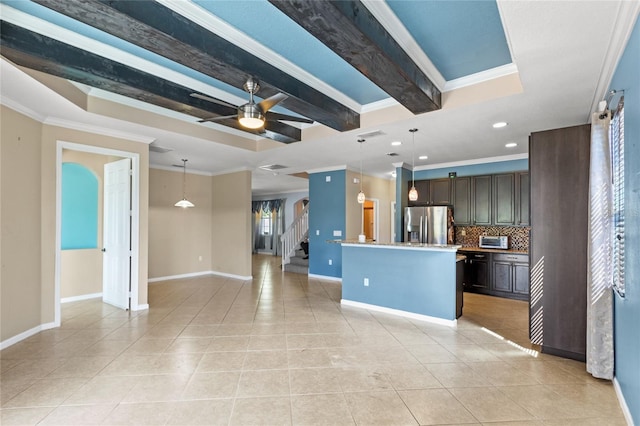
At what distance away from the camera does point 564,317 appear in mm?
3221

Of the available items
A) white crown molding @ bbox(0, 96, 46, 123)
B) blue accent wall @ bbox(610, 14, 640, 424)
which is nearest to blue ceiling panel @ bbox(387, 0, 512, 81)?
blue accent wall @ bbox(610, 14, 640, 424)

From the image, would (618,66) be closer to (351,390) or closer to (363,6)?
(363,6)

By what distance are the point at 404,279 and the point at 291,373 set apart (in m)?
2.42

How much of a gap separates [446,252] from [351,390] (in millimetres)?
2489

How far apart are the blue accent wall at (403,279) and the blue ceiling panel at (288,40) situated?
242 centimetres

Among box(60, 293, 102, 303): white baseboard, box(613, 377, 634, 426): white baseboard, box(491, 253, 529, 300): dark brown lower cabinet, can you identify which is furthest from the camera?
box(491, 253, 529, 300): dark brown lower cabinet

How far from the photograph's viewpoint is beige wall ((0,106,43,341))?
11.1 feet

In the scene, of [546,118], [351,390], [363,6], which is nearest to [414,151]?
[546,118]

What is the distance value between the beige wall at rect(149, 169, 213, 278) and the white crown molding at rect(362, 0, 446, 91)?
6400 millimetres

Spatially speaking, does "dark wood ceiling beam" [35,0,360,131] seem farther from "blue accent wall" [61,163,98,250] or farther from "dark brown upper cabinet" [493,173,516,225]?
"dark brown upper cabinet" [493,173,516,225]

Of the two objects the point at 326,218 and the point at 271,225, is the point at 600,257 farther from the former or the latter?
the point at 271,225

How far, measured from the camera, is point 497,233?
21.0ft

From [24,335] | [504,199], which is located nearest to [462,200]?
[504,199]

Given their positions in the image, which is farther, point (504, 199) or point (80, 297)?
point (504, 199)
